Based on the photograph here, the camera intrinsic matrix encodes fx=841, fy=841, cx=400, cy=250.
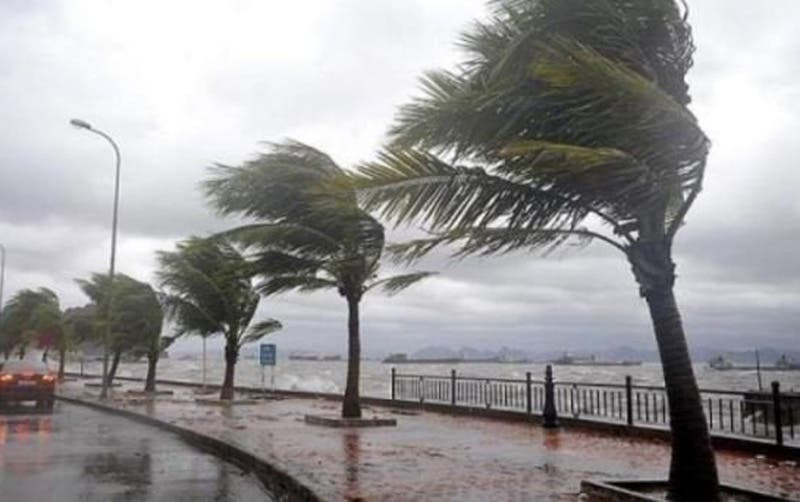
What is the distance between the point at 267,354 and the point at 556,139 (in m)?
25.5

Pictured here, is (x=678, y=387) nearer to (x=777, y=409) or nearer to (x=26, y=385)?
(x=777, y=409)

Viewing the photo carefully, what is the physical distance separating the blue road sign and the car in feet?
25.9

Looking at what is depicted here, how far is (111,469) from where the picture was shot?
1181 cm

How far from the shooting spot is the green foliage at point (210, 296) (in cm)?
2709

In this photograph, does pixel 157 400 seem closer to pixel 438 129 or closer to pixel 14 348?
pixel 438 129

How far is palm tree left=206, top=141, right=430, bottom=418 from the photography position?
1838cm

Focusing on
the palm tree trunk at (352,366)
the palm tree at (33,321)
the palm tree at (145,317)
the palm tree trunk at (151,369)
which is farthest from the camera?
the palm tree at (33,321)

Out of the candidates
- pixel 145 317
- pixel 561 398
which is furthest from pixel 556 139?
pixel 145 317

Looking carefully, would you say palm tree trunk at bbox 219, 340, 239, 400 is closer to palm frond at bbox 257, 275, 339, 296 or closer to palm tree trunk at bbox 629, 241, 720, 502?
palm frond at bbox 257, 275, 339, 296

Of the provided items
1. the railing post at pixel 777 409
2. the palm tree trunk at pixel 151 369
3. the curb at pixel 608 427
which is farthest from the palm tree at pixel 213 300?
the railing post at pixel 777 409

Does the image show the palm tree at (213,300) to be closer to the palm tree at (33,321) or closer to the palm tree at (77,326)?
the palm tree at (77,326)

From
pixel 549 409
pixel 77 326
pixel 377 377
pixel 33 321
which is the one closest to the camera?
Result: pixel 549 409

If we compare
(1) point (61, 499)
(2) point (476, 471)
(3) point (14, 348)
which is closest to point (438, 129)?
(2) point (476, 471)

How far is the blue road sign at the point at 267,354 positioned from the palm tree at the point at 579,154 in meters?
24.1
